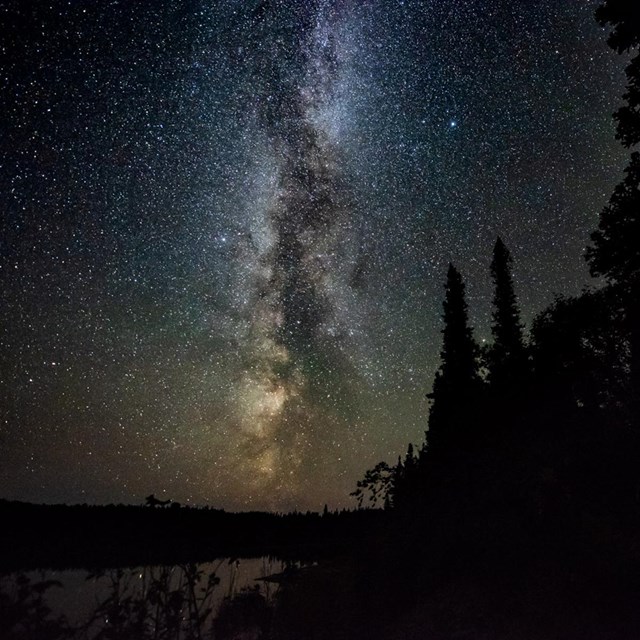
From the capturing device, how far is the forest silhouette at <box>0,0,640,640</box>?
1314 centimetres

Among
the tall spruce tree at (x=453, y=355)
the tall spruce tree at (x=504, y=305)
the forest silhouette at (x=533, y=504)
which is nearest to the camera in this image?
the forest silhouette at (x=533, y=504)

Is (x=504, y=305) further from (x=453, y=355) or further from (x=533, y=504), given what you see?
(x=533, y=504)

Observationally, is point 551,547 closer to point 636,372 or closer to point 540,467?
point 540,467

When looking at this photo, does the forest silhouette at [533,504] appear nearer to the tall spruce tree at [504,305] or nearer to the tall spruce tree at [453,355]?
the tall spruce tree at [453,355]

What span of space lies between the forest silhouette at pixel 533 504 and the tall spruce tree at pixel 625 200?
30mm

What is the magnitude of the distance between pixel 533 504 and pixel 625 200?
8367 millimetres

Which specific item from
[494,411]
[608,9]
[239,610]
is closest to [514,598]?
[494,411]

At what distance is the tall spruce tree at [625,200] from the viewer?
13.4m

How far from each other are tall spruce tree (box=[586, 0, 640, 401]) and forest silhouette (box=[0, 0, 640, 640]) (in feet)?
0.10

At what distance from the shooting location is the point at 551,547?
14.6 metres

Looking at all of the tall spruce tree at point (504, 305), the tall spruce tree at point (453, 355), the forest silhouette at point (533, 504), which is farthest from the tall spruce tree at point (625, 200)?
the tall spruce tree at point (504, 305)

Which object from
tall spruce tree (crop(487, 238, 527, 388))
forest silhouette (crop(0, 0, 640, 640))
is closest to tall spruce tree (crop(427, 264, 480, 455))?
tall spruce tree (crop(487, 238, 527, 388))

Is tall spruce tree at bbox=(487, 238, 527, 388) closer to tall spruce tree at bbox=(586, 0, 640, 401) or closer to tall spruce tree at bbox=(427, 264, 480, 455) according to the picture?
tall spruce tree at bbox=(427, 264, 480, 455)

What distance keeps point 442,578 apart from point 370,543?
3.34 metres
